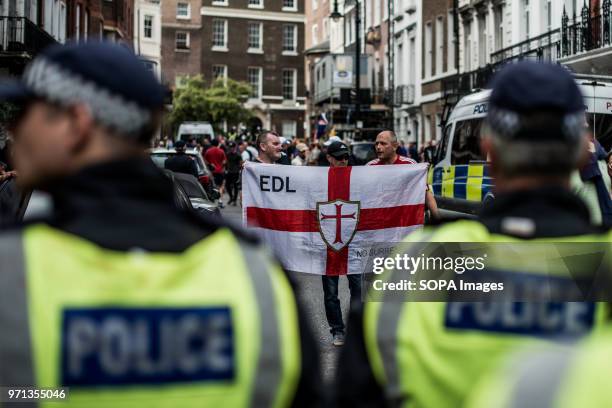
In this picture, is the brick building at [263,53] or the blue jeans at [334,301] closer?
the blue jeans at [334,301]

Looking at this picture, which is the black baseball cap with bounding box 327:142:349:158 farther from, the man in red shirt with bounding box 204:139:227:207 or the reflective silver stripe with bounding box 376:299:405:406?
the man in red shirt with bounding box 204:139:227:207

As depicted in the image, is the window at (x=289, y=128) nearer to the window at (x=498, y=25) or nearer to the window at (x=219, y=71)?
the window at (x=219, y=71)

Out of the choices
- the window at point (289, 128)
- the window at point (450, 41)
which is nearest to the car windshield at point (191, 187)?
the window at point (450, 41)

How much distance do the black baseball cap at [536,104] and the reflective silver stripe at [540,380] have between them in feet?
2.55

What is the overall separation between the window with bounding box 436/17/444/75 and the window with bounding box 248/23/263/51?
42.8m

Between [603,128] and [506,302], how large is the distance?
542 inches

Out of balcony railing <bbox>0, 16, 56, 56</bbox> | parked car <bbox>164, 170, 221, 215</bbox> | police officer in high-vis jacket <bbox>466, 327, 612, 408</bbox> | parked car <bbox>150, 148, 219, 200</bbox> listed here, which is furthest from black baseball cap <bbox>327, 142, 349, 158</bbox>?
balcony railing <bbox>0, 16, 56, 56</bbox>

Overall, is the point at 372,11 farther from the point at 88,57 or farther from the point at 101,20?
the point at 88,57

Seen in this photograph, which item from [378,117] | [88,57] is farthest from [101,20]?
[88,57]

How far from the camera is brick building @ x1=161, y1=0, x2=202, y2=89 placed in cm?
8044

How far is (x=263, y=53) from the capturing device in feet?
271

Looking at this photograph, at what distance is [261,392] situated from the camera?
1960mm

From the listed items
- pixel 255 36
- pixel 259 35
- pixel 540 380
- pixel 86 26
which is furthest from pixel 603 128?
pixel 259 35

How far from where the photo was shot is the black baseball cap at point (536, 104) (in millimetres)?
2119
